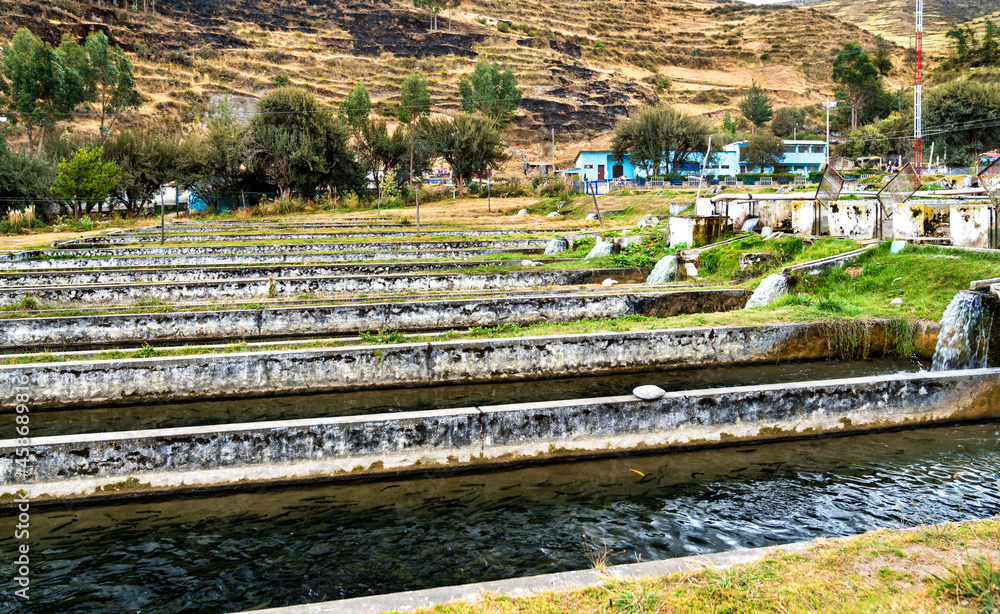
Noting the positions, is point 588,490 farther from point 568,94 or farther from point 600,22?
point 600,22

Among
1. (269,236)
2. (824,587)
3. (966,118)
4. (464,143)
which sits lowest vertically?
(824,587)

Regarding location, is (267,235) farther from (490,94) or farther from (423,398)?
(490,94)

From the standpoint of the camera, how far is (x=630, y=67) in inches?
5103

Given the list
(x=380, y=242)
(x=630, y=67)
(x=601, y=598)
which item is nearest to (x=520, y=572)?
(x=601, y=598)

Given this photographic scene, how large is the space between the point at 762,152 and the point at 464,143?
36589 mm

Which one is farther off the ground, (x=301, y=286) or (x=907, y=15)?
(x=907, y=15)

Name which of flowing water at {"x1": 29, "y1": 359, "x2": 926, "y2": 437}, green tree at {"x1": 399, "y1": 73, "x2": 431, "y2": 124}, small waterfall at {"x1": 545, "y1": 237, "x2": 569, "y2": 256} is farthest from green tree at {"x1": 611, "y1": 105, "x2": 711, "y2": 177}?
flowing water at {"x1": 29, "y1": 359, "x2": 926, "y2": 437}

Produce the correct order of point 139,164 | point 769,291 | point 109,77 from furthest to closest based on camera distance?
point 109,77, point 139,164, point 769,291

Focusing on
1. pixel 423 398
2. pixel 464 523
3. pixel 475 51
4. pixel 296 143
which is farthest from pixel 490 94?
pixel 464 523

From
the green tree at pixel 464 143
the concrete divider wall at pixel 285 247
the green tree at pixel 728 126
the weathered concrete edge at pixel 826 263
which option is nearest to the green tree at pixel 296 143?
the green tree at pixel 464 143

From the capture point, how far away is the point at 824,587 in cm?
412

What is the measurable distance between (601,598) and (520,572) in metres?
1.83

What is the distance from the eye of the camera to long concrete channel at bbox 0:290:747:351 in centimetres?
1402

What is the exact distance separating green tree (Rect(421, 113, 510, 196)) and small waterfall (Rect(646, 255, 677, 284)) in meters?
40.6
